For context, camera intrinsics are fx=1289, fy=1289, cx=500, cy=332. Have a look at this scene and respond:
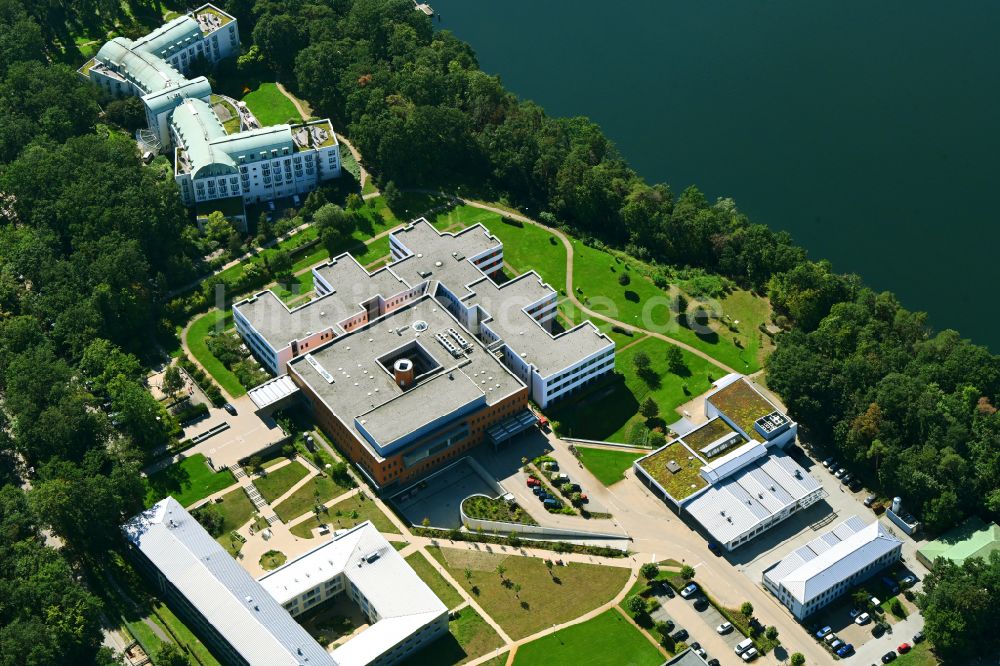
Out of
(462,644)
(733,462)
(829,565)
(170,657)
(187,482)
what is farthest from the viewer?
(733,462)

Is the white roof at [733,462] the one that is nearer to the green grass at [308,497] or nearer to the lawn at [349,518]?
the lawn at [349,518]

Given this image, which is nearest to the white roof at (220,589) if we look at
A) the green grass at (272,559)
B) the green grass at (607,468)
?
the green grass at (272,559)

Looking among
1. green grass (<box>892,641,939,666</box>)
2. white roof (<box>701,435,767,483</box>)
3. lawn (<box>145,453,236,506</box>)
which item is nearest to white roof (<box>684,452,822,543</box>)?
white roof (<box>701,435,767,483</box>)

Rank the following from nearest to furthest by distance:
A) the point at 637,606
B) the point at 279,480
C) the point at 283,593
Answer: the point at 283,593
the point at 637,606
the point at 279,480

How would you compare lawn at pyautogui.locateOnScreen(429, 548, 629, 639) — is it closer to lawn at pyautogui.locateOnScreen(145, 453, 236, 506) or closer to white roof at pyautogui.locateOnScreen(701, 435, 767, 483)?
white roof at pyautogui.locateOnScreen(701, 435, 767, 483)

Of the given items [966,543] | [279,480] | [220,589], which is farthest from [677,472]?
[220,589]

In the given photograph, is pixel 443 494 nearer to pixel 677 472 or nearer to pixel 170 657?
pixel 677 472

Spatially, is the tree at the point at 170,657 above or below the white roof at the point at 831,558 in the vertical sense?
below
